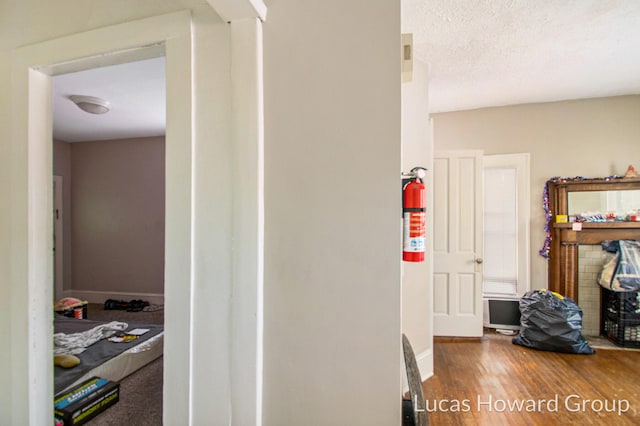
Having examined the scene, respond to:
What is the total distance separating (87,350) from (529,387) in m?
3.56

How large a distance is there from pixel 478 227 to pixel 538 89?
161cm

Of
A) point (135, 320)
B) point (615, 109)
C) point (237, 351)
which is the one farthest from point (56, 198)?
point (615, 109)

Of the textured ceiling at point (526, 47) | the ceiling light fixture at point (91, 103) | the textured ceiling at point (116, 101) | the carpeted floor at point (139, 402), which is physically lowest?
the carpeted floor at point (139, 402)

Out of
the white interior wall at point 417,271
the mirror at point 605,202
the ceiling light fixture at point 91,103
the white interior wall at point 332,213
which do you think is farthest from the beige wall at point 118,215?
the mirror at point 605,202

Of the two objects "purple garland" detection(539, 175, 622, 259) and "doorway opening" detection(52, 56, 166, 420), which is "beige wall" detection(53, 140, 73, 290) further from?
"purple garland" detection(539, 175, 622, 259)

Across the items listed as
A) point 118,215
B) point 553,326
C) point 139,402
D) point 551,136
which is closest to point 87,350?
point 139,402

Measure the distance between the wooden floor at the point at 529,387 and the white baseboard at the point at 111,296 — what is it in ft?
13.5

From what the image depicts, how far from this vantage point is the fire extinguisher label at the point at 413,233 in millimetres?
1104

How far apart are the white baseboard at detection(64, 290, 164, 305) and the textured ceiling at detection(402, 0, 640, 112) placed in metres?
4.88

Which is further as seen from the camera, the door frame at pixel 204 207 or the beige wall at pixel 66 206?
the beige wall at pixel 66 206

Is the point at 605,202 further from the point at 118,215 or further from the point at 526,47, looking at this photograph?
the point at 118,215

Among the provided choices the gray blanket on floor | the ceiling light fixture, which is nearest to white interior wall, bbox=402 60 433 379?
the gray blanket on floor

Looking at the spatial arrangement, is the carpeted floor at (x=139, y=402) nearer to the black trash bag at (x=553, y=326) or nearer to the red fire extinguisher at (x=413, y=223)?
the red fire extinguisher at (x=413, y=223)

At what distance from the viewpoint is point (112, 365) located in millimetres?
2170
